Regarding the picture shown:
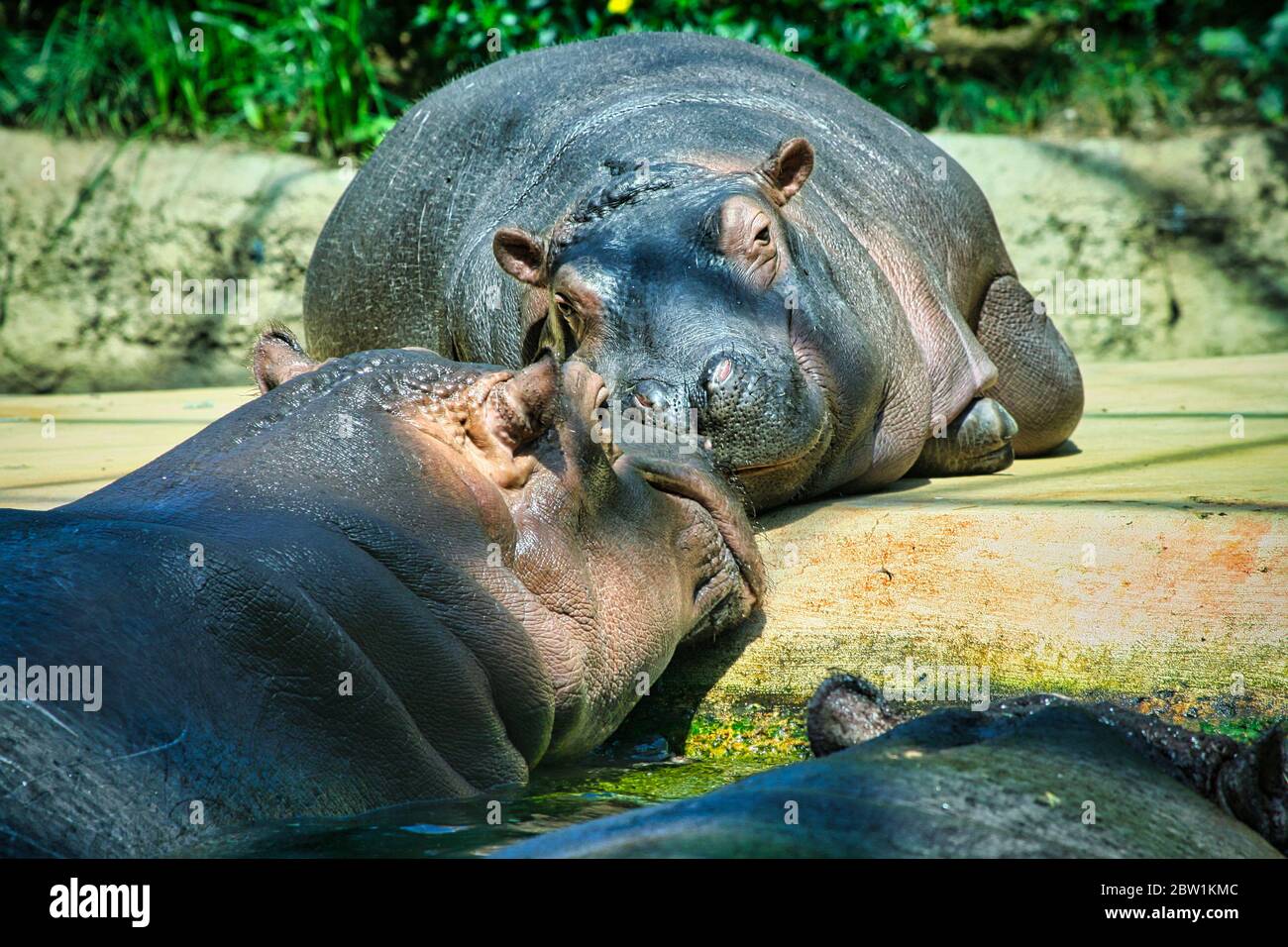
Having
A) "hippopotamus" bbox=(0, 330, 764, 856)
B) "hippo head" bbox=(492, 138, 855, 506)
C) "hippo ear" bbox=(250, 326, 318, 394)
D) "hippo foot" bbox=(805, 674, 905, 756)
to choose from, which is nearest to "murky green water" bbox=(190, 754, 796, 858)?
"hippopotamus" bbox=(0, 330, 764, 856)

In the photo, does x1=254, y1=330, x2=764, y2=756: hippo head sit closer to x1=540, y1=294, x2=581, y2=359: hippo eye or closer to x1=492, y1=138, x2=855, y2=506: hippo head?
x1=492, y1=138, x2=855, y2=506: hippo head

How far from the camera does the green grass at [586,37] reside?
34.5 feet

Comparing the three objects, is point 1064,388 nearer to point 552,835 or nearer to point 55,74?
point 552,835

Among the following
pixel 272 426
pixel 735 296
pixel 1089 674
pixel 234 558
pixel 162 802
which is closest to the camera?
pixel 162 802

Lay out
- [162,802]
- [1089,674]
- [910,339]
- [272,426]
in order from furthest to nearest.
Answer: [910,339], [1089,674], [272,426], [162,802]

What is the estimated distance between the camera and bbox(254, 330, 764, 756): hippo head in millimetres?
2895

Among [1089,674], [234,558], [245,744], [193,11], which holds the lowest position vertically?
[1089,674]

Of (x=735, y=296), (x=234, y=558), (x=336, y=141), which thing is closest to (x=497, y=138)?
(x=735, y=296)

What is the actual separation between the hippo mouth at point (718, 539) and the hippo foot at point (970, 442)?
184 centimetres

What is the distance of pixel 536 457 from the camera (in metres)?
3.10

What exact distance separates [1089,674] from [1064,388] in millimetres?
2343

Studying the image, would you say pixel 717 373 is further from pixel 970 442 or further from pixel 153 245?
pixel 153 245

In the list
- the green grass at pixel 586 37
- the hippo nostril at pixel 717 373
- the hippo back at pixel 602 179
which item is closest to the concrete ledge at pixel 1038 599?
the hippo nostril at pixel 717 373

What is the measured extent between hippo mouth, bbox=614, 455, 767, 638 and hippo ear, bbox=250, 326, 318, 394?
0.67 metres
